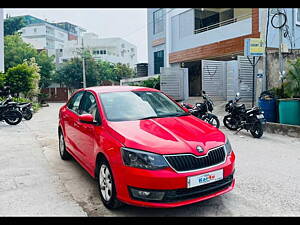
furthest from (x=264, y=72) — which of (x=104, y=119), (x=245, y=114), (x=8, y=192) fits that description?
(x=8, y=192)

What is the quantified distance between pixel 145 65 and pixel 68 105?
22.7 m

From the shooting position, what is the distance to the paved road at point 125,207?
3.37 m

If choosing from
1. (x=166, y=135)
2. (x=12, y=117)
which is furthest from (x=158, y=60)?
(x=166, y=135)

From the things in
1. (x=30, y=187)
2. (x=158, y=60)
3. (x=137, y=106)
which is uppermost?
(x=158, y=60)

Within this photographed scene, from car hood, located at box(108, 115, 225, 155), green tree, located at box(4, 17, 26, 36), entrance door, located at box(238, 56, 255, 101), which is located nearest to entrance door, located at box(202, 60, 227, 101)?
entrance door, located at box(238, 56, 255, 101)

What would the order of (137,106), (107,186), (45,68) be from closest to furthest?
1. (107,186)
2. (137,106)
3. (45,68)

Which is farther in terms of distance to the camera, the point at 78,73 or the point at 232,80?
the point at 78,73

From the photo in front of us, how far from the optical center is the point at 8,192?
4.08 metres

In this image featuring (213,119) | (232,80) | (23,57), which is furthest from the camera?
(23,57)

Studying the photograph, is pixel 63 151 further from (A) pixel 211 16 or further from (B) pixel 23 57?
(B) pixel 23 57

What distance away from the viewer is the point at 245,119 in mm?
8266

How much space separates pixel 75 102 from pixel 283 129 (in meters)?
5.84

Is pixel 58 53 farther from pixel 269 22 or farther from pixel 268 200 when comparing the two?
pixel 268 200

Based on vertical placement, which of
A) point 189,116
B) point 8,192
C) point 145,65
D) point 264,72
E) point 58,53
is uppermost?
point 58,53
